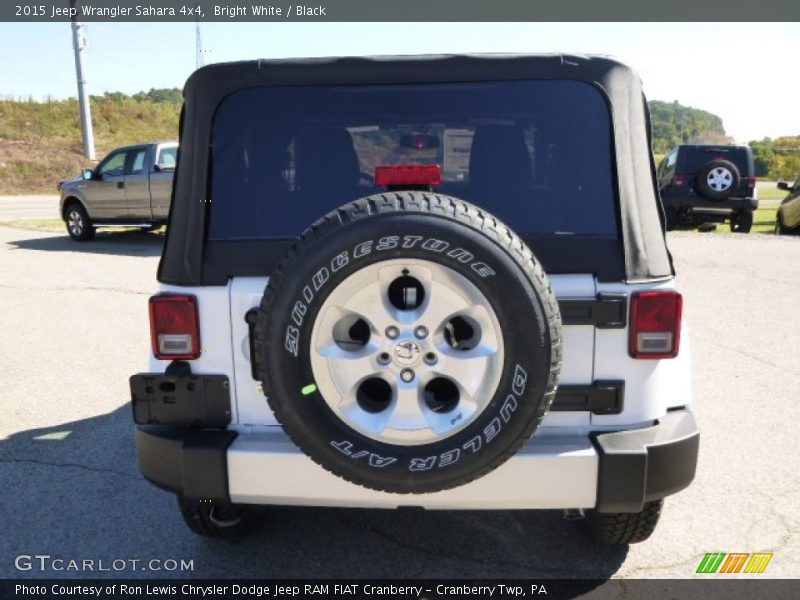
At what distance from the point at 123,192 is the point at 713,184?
12.1 meters

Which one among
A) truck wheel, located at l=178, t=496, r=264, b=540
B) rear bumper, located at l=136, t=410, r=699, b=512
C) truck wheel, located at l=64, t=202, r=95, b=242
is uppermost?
truck wheel, located at l=64, t=202, r=95, b=242

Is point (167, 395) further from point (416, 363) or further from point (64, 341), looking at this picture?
point (64, 341)

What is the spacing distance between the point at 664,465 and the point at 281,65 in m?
1.98

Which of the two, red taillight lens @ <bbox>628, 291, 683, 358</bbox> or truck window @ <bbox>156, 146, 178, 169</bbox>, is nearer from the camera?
red taillight lens @ <bbox>628, 291, 683, 358</bbox>

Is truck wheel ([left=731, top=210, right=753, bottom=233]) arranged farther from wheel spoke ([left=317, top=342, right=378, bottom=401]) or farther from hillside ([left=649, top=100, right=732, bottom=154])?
hillside ([left=649, top=100, right=732, bottom=154])

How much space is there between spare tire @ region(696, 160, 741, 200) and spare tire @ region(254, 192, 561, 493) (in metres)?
13.6

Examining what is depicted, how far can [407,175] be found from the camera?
2309 millimetres

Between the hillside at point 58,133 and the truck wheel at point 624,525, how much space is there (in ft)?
114

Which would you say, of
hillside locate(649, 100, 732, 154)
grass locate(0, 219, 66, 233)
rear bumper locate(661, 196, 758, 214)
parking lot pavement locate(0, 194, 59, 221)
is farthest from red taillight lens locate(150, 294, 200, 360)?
hillside locate(649, 100, 732, 154)

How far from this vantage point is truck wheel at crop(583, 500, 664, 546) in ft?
8.76

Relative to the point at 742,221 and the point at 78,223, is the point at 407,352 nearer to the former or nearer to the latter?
the point at 78,223

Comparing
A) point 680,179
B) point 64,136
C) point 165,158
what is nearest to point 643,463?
point 165,158

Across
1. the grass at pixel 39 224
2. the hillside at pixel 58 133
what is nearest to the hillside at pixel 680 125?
the hillside at pixel 58 133

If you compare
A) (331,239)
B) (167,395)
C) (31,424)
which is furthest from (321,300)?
(31,424)
